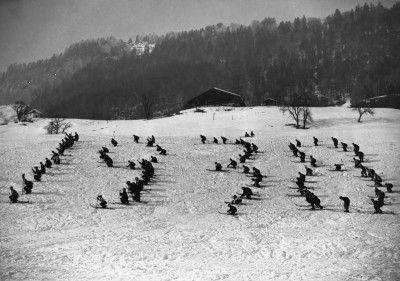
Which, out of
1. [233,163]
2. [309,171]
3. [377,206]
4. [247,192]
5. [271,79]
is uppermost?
[271,79]

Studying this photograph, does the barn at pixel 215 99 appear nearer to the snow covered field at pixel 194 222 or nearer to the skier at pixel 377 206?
the snow covered field at pixel 194 222

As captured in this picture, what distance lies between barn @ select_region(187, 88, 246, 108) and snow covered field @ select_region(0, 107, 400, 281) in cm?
Answer: 4328

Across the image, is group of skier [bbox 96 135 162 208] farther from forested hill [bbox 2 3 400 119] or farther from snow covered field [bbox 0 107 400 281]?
forested hill [bbox 2 3 400 119]

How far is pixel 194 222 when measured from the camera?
21.8 m

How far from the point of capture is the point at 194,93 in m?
172

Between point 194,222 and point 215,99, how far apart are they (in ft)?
220

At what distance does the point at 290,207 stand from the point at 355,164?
40.9 feet

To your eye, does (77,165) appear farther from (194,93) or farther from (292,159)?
(194,93)

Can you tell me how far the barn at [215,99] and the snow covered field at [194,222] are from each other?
4328 cm

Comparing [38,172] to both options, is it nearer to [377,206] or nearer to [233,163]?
[233,163]

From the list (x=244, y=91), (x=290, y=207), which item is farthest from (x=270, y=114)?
(x=244, y=91)

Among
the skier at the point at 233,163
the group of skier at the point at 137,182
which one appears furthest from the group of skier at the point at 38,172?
the skier at the point at 233,163

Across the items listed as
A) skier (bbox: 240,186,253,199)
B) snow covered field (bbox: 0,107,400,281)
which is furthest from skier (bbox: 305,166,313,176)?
skier (bbox: 240,186,253,199)

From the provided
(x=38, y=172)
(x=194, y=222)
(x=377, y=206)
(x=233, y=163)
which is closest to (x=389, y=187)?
(x=377, y=206)
